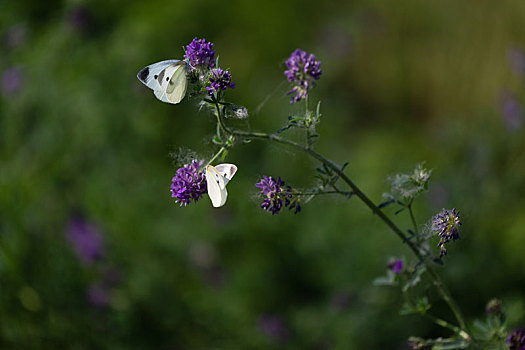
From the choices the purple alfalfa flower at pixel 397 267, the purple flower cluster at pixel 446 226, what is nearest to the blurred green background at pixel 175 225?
the purple alfalfa flower at pixel 397 267

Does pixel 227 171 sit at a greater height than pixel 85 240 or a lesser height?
lesser

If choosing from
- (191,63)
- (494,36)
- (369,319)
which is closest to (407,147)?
(494,36)

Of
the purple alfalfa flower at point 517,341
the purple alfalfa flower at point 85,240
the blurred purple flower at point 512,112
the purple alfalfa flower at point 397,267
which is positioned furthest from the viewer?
the blurred purple flower at point 512,112

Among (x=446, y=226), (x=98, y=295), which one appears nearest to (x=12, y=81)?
(x=98, y=295)

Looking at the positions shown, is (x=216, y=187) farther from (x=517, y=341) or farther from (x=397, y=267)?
(x=517, y=341)

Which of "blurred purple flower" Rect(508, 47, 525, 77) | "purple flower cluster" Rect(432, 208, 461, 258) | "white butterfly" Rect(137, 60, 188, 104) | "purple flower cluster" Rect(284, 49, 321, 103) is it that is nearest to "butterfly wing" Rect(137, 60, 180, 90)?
"white butterfly" Rect(137, 60, 188, 104)

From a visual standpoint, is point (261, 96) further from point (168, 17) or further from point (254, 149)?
point (168, 17)

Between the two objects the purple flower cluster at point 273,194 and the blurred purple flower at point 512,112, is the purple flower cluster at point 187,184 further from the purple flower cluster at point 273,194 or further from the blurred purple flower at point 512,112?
the blurred purple flower at point 512,112
